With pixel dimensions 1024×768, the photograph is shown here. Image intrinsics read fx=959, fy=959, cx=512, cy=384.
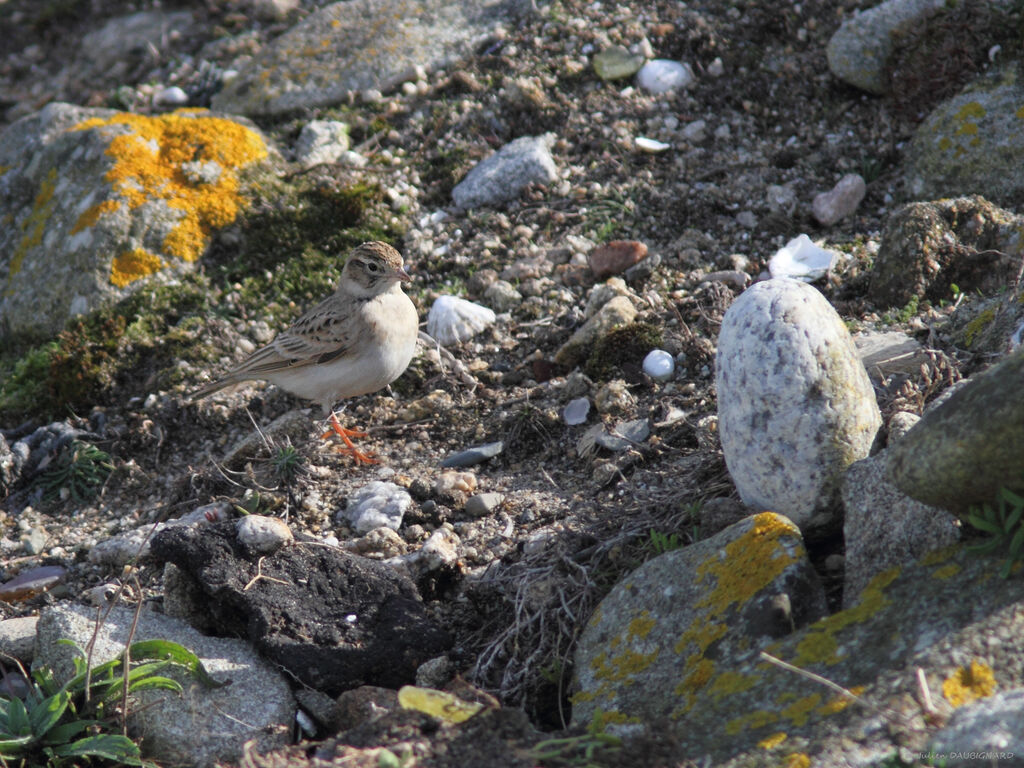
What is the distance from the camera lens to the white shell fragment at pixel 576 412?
602 cm

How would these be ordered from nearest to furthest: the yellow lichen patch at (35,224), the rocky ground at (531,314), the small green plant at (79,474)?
the rocky ground at (531,314) < the small green plant at (79,474) < the yellow lichen patch at (35,224)

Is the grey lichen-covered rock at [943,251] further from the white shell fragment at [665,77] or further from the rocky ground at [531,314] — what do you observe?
the white shell fragment at [665,77]

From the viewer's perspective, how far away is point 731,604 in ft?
12.4

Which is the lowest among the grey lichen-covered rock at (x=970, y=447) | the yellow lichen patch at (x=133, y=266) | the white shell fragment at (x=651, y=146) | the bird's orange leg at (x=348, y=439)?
the bird's orange leg at (x=348, y=439)

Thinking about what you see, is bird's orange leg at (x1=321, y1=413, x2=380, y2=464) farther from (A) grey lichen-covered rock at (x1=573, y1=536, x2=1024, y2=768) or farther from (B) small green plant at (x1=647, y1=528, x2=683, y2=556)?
(A) grey lichen-covered rock at (x1=573, y1=536, x2=1024, y2=768)

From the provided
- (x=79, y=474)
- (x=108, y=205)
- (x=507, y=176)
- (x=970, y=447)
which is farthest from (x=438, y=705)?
(x=108, y=205)

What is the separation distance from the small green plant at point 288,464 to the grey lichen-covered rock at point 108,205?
8.95ft

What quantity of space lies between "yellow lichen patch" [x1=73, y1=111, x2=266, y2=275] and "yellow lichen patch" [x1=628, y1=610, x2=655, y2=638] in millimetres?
5545

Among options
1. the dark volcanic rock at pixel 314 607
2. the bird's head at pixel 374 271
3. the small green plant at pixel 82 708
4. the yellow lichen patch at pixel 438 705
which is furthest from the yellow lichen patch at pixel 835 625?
the bird's head at pixel 374 271

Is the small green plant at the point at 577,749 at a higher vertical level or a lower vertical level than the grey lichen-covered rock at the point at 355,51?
lower

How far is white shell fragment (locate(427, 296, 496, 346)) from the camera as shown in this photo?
7082 millimetres

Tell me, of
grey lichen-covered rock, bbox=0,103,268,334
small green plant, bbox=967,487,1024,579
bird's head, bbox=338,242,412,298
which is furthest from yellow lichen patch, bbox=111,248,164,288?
small green plant, bbox=967,487,1024,579

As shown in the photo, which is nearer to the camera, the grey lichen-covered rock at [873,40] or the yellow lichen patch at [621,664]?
the yellow lichen patch at [621,664]

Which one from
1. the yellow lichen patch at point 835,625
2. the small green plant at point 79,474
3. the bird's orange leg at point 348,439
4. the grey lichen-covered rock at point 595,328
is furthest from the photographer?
the small green plant at point 79,474
